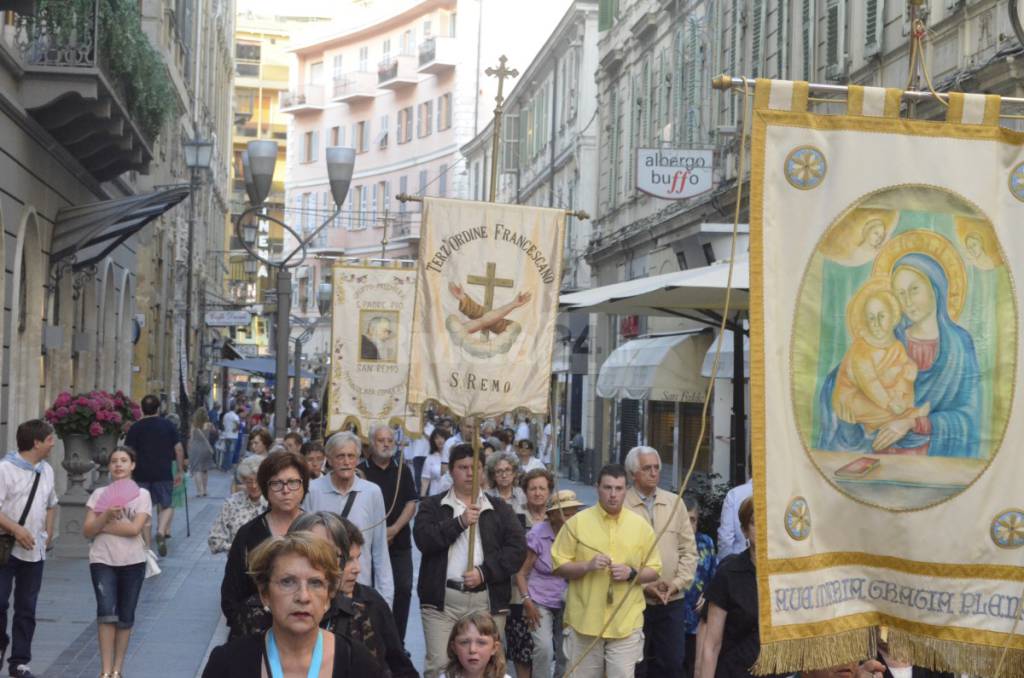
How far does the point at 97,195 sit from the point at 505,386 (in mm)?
15316

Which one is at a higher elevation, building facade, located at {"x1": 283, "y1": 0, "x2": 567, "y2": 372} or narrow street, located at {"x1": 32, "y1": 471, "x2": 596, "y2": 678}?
building facade, located at {"x1": 283, "y1": 0, "x2": 567, "y2": 372}

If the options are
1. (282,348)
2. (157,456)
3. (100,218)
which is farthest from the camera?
(100,218)

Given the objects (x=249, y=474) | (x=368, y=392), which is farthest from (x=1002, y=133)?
(x=368, y=392)

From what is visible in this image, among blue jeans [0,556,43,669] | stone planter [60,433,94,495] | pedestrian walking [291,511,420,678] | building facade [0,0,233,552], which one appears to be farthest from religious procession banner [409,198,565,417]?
stone planter [60,433,94,495]

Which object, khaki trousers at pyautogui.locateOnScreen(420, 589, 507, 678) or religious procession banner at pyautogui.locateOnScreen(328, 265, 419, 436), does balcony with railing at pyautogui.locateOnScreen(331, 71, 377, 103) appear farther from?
khaki trousers at pyautogui.locateOnScreen(420, 589, 507, 678)

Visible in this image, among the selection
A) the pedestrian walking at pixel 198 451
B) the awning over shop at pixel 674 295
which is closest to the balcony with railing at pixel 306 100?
the pedestrian walking at pixel 198 451

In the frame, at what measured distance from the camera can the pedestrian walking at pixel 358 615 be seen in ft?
20.1

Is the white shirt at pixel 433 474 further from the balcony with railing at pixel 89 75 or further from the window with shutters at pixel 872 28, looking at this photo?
the window with shutters at pixel 872 28

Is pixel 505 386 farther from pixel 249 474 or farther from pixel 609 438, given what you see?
pixel 609 438

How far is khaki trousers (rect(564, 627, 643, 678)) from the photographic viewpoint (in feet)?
31.5

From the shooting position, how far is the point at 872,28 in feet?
71.4

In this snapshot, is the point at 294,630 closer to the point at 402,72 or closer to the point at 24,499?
the point at 24,499

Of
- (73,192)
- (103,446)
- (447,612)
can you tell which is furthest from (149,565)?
(73,192)

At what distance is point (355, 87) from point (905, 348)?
8351 cm
